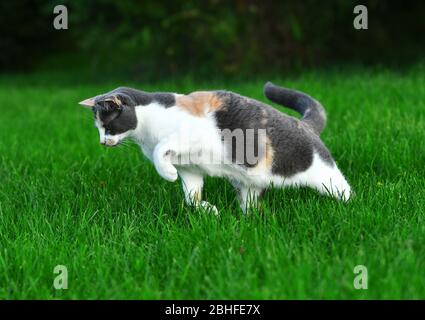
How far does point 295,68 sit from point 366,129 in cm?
503

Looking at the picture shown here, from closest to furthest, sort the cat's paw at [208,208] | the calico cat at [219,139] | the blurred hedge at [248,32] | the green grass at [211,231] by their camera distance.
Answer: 1. the green grass at [211,231]
2. the calico cat at [219,139]
3. the cat's paw at [208,208]
4. the blurred hedge at [248,32]

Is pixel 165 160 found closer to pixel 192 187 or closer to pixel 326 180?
pixel 192 187

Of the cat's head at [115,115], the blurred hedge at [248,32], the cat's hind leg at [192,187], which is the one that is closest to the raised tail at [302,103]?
the cat's hind leg at [192,187]

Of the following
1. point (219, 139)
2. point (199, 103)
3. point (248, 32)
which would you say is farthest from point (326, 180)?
point (248, 32)

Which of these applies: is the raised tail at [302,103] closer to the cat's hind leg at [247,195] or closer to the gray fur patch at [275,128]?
the gray fur patch at [275,128]

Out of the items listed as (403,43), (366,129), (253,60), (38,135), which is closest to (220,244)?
(366,129)

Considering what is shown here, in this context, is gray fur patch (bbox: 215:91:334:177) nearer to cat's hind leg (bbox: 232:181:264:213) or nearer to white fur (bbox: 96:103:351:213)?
white fur (bbox: 96:103:351:213)

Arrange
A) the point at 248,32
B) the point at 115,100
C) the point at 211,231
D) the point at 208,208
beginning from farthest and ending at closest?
the point at 248,32 → the point at 208,208 → the point at 115,100 → the point at 211,231

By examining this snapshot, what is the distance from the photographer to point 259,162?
2.66 meters

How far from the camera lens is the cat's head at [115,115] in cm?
262

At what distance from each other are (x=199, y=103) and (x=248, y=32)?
6299mm

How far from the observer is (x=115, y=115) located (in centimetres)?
264

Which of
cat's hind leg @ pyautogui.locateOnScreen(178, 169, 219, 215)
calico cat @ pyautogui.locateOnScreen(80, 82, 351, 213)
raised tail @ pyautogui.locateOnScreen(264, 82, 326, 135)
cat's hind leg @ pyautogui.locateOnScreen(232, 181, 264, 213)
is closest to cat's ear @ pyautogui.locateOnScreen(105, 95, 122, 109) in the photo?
calico cat @ pyautogui.locateOnScreen(80, 82, 351, 213)

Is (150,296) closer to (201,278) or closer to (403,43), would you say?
(201,278)
